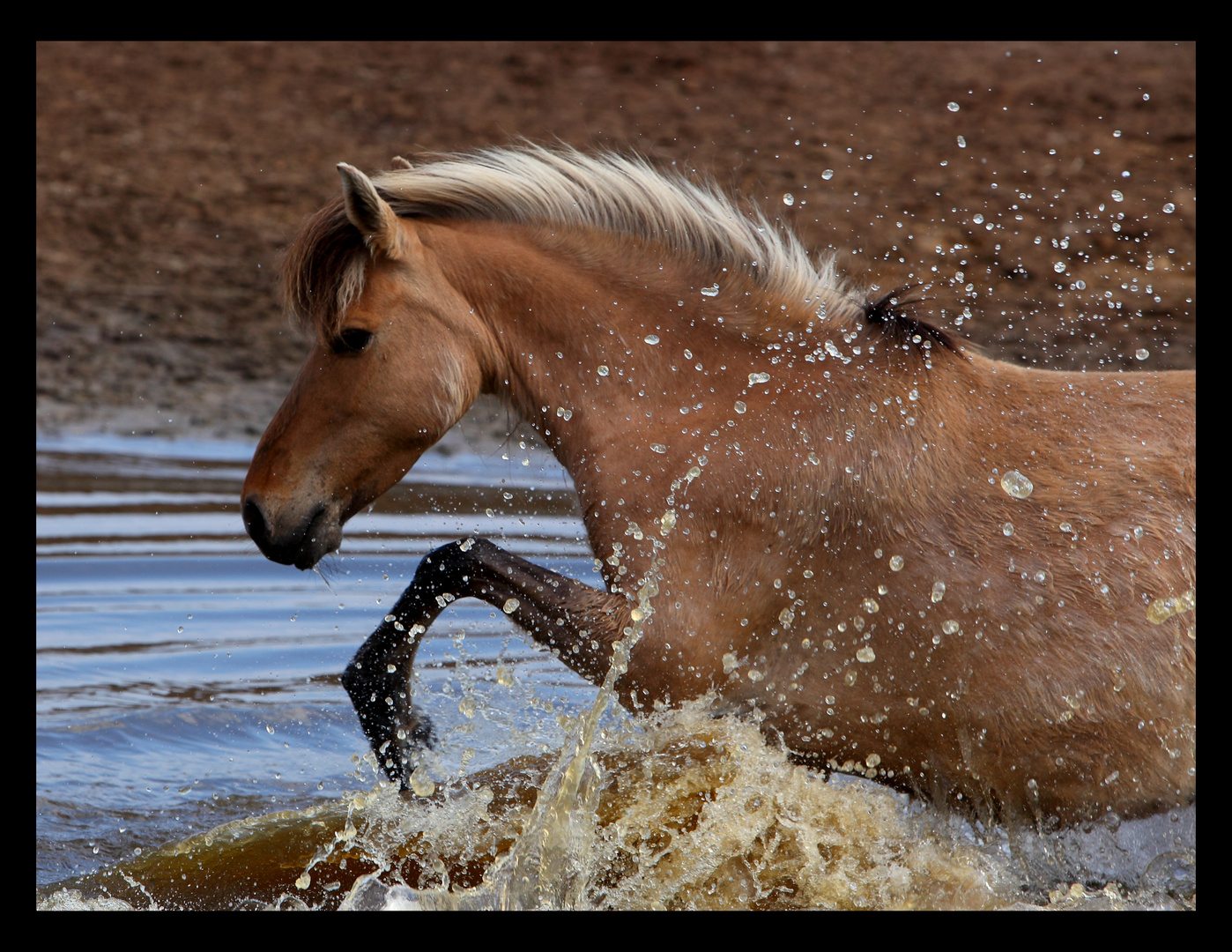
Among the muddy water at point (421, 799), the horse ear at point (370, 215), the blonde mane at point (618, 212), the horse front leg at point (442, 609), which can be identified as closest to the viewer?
the horse ear at point (370, 215)

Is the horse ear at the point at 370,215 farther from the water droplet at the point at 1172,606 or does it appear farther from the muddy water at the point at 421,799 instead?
the water droplet at the point at 1172,606

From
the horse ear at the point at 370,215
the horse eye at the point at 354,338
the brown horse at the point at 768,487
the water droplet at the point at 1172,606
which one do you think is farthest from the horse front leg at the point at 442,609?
the water droplet at the point at 1172,606

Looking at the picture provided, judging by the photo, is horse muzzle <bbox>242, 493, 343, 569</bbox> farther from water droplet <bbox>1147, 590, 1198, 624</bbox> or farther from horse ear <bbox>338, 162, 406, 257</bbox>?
water droplet <bbox>1147, 590, 1198, 624</bbox>

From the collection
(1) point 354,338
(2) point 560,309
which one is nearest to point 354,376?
(1) point 354,338

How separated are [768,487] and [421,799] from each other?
1.48 meters

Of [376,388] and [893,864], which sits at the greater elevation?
[376,388]

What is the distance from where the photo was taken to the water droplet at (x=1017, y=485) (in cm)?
358

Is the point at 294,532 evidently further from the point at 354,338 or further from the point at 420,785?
the point at 420,785

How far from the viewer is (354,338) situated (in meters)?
3.67

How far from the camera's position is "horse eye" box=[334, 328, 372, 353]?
12.0 feet

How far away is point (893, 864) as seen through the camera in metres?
3.81

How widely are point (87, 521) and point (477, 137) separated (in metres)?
7.19
